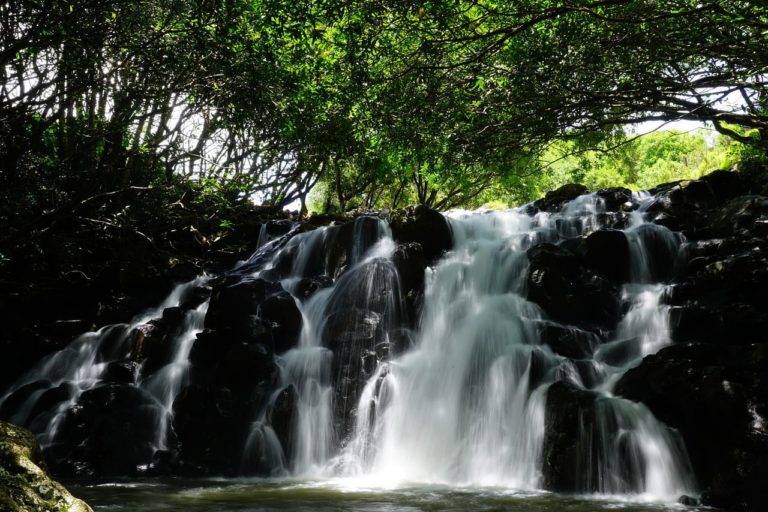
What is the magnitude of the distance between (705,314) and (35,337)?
16185 mm

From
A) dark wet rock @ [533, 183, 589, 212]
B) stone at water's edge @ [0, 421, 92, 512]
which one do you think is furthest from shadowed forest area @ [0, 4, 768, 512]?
dark wet rock @ [533, 183, 589, 212]

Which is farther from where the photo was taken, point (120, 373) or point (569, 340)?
point (120, 373)

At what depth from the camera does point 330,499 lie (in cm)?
714

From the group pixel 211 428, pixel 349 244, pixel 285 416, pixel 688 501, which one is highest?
pixel 349 244

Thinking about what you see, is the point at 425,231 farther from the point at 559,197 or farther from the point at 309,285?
the point at 559,197

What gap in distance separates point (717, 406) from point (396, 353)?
6107 millimetres

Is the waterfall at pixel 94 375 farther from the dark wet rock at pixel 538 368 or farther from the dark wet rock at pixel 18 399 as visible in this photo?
the dark wet rock at pixel 538 368

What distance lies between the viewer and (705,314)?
1013 centimetres

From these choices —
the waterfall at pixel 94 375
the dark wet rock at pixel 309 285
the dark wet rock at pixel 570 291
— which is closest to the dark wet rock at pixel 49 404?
the waterfall at pixel 94 375

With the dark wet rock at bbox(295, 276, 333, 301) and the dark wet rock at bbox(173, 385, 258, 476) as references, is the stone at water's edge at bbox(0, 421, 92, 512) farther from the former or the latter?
the dark wet rock at bbox(295, 276, 333, 301)

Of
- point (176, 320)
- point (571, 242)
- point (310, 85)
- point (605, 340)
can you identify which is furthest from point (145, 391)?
point (571, 242)

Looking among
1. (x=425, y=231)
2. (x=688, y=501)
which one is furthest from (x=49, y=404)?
(x=688, y=501)

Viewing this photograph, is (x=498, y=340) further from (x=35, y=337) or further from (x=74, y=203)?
(x=35, y=337)

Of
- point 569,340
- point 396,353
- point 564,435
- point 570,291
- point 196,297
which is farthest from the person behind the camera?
point 196,297
